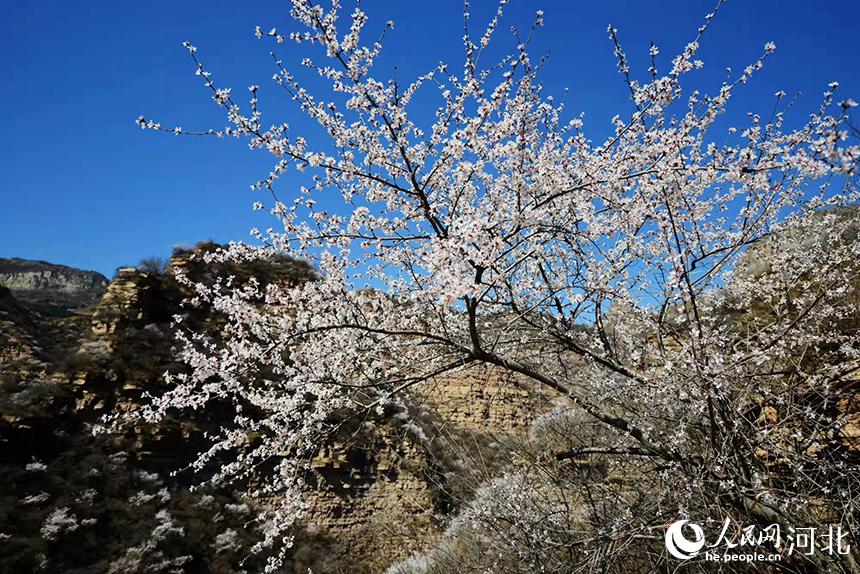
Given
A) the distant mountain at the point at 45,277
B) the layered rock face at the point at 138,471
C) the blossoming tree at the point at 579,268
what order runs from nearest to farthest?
1. the blossoming tree at the point at 579,268
2. the layered rock face at the point at 138,471
3. the distant mountain at the point at 45,277

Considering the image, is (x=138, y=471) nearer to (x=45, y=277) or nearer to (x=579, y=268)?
(x=579, y=268)

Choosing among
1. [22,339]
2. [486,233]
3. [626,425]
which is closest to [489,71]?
[486,233]

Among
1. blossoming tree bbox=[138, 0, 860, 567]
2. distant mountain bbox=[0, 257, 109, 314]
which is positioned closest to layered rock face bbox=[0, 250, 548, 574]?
blossoming tree bbox=[138, 0, 860, 567]

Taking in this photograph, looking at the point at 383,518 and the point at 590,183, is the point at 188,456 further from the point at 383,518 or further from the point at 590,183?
the point at 590,183

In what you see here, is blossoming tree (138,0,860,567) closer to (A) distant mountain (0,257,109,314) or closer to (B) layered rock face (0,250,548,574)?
(B) layered rock face (0,250,548,574)

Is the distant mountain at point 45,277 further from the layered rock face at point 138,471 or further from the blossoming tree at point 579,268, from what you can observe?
the blossoming tree at point 579,268

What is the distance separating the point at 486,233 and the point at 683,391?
5.57ft

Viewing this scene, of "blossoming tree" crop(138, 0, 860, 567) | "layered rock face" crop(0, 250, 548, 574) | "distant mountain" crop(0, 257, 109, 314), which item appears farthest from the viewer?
"distant mountain" crop(0, 257, 109, 314)

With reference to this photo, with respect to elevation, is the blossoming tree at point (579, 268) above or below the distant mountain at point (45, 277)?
below

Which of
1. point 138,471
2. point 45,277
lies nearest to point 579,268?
point 138,471

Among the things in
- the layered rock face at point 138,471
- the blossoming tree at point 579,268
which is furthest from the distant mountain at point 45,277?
the blossoming tree at point 579,268

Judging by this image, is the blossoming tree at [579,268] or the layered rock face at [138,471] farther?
the layered rock face at [138,471]

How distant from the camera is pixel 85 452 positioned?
961cm

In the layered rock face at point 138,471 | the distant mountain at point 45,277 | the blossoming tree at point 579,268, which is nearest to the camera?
the blossoming tree at point 579,268
